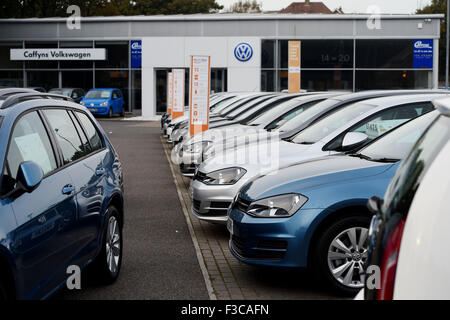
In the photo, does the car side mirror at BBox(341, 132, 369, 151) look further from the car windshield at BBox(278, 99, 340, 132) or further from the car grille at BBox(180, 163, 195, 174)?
the car grille at BBox(180, 163, 195, 174)

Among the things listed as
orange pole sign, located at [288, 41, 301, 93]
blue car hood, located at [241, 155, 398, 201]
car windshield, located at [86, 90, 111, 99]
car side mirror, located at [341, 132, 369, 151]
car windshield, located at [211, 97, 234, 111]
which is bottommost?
blue car hood, located at [241, 155, 398, 201]

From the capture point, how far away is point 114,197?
579 centimetres

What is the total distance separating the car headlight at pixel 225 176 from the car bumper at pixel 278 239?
2.14 metres

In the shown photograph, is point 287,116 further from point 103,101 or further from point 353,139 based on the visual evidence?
point 103,101

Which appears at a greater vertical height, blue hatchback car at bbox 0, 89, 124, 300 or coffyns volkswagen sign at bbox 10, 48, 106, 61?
coffyns volkswagen sign at bbox 10, 48, 106, 61

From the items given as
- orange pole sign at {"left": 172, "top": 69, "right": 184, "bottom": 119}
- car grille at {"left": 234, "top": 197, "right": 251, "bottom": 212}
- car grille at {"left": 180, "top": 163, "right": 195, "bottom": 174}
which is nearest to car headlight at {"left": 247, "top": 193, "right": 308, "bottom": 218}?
car grille at {"left": 234, "top": 197, "right": 251, "bottom": 212}

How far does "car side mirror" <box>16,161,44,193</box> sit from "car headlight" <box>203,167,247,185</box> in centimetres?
391

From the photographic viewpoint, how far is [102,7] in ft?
209

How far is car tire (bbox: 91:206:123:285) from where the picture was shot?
18.0 ft

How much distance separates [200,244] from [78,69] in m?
36.8

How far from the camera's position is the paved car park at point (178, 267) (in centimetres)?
544
